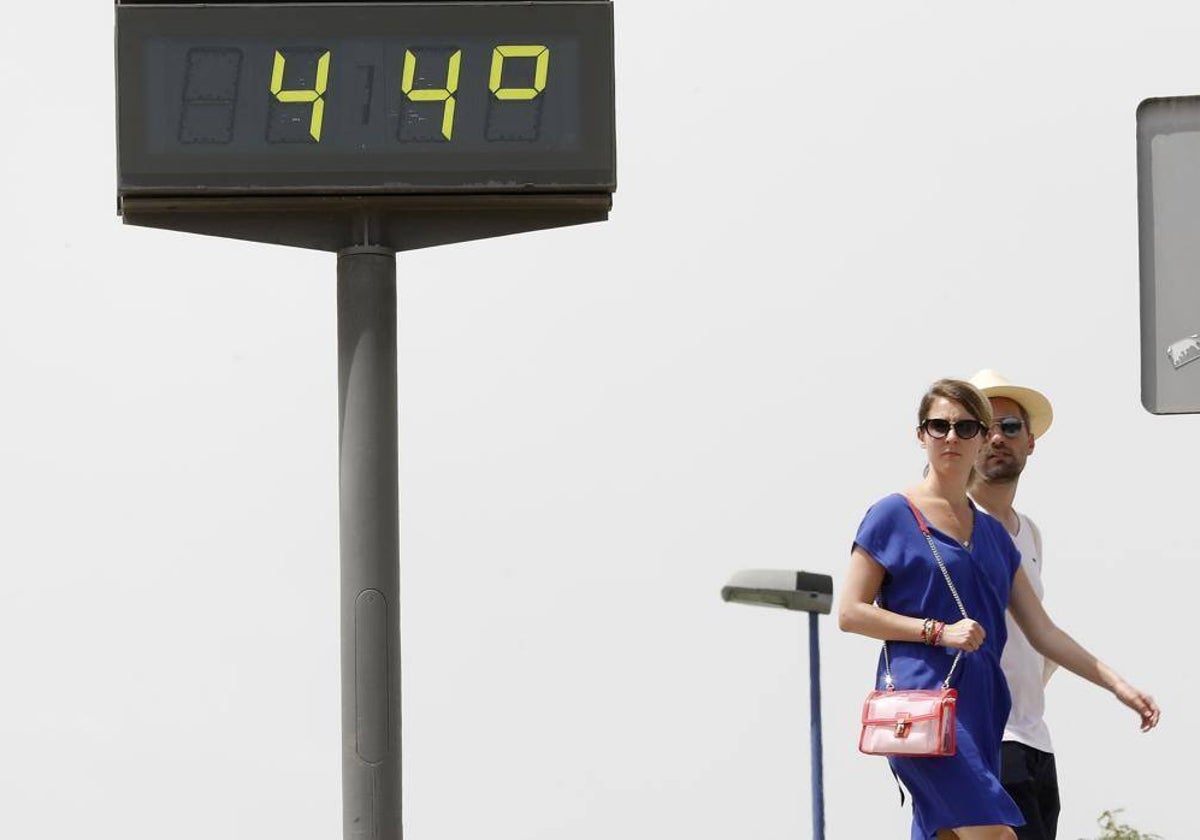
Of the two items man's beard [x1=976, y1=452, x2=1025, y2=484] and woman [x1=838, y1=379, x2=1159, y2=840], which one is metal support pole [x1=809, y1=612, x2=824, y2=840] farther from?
woman [x1=838, y1=379, x2=1159, y2=840]

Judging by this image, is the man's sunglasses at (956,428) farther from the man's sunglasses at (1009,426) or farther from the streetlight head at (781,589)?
the streetlight head at (781,589)

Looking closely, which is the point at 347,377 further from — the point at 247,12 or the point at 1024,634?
the point at 1024,634

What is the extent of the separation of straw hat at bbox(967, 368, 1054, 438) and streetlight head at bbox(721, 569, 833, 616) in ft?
5.53

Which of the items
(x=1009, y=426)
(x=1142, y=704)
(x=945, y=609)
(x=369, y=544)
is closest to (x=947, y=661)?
(x=945, y=609)

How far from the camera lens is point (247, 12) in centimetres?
873

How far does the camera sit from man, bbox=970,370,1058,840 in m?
8.57

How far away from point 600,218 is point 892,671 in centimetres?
188

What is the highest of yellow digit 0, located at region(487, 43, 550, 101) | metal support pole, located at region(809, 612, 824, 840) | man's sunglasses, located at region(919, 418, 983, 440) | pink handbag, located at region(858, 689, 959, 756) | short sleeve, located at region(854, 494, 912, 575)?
yellow digit 0, located at region(487, 43, 550, 101)

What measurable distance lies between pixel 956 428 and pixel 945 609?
1.72 ft

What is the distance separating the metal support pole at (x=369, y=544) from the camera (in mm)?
9125

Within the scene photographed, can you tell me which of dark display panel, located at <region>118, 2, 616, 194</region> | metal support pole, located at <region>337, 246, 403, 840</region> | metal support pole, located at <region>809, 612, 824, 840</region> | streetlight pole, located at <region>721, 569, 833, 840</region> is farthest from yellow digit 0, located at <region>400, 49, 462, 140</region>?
metal support pole, located at <region>809, 612, 824, 840</region>

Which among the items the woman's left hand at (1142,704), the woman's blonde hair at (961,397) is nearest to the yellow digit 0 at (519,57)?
the woman's blonde hair at (961,397)

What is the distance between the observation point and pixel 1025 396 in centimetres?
897

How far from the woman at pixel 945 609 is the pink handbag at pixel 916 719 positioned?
0.09 feet
